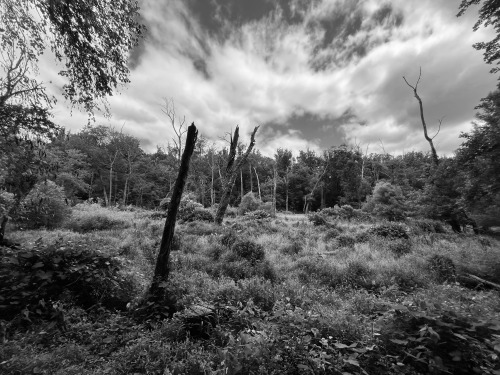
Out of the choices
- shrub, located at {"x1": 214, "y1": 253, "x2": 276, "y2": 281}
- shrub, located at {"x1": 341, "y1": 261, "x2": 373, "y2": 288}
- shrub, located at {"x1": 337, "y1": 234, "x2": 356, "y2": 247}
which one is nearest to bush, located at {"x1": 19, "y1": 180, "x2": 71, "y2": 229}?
shrub, located at {"x1": 214, "y1": 253, "x2": 276, "y2": 281}

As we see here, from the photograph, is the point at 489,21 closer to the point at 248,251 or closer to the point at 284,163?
the point at 248,251

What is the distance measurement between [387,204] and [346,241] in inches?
620

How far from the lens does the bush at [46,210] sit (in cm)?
1182

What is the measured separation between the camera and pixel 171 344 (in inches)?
136

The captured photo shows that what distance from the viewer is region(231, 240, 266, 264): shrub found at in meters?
8.70

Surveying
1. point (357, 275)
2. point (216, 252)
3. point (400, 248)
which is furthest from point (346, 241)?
point (216, 252)

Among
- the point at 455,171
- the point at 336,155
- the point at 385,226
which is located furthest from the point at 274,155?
the point at 455,171

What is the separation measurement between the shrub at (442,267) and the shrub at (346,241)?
3585 mm

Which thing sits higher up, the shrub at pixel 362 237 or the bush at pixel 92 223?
the shrub at pixel 362 237

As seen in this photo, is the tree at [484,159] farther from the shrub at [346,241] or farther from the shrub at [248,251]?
the shrub at [248,251]

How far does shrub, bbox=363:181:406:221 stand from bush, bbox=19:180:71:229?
2393 cm

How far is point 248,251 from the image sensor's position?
8.91 m

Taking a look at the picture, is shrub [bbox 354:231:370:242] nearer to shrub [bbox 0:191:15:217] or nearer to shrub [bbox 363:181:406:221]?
shrub [bbox 363:181:406:221]

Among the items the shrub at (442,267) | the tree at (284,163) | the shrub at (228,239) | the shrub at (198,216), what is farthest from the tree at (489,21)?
the tree at (284,163)
